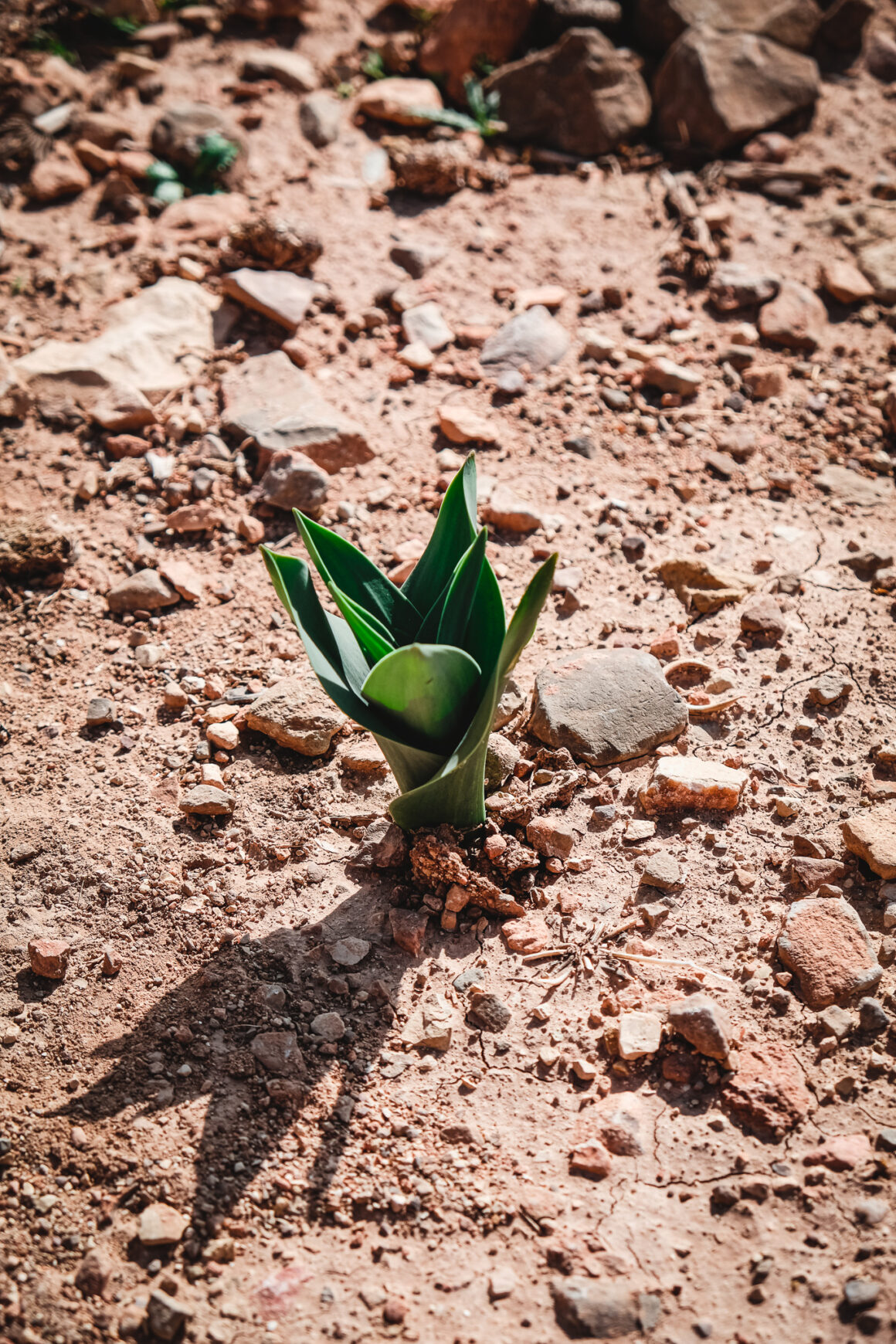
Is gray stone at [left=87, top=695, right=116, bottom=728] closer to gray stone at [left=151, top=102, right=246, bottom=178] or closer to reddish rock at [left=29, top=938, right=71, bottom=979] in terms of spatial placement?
reddish rock at [left=29, top=938, right=71, bottom=979]

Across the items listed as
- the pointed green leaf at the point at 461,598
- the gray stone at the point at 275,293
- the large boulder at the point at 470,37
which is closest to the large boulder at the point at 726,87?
the large boulder at the point at 470,37

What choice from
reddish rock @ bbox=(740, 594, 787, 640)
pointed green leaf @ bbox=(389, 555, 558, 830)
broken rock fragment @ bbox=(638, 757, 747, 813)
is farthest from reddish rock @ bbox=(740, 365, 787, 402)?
pointed green leaf @ bbox=(389, 555, 558, 830)

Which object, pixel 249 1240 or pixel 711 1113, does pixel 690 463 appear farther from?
pixel 249 1240

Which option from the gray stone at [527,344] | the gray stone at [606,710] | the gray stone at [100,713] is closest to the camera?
the gray stone at [606,710]

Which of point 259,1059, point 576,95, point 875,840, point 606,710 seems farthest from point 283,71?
point 259,1059

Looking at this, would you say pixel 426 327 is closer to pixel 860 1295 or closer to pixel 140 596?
pixel 140 596

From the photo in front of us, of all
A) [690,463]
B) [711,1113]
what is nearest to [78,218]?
[690,463]

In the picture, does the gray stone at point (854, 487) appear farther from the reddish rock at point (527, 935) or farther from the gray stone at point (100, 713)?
the gray stone at point (100, 713)
